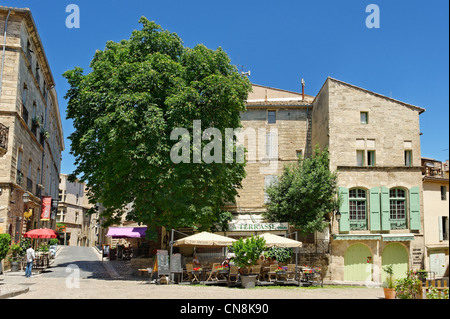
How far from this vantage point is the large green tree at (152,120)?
20250mm

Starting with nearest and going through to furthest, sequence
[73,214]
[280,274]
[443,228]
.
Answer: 1. [280,274]
2. [443,228]
3. [73,214]

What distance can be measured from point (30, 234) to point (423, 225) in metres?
21.2

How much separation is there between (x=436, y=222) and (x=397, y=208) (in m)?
3.60

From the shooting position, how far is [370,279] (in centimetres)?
2505

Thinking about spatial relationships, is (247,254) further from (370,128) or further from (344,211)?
(370,128)

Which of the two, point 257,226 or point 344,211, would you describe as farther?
point 257,226

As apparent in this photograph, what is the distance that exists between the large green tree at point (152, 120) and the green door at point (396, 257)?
1047cm

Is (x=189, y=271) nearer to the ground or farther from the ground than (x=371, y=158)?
nearer to the ground

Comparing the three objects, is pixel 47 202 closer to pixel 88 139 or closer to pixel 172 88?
pixel 88 139

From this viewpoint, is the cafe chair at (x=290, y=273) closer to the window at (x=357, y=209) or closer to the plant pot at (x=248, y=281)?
the plant pot at (x=248, y=281)

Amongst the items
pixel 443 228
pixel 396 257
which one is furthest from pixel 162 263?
pixel 443 228

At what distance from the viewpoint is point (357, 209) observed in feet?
85.1

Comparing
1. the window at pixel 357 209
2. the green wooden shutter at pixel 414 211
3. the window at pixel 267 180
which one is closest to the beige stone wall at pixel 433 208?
the green wooden shutter at pixel 414 211

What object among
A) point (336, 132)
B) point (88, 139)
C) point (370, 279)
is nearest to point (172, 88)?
point (88, 139)
